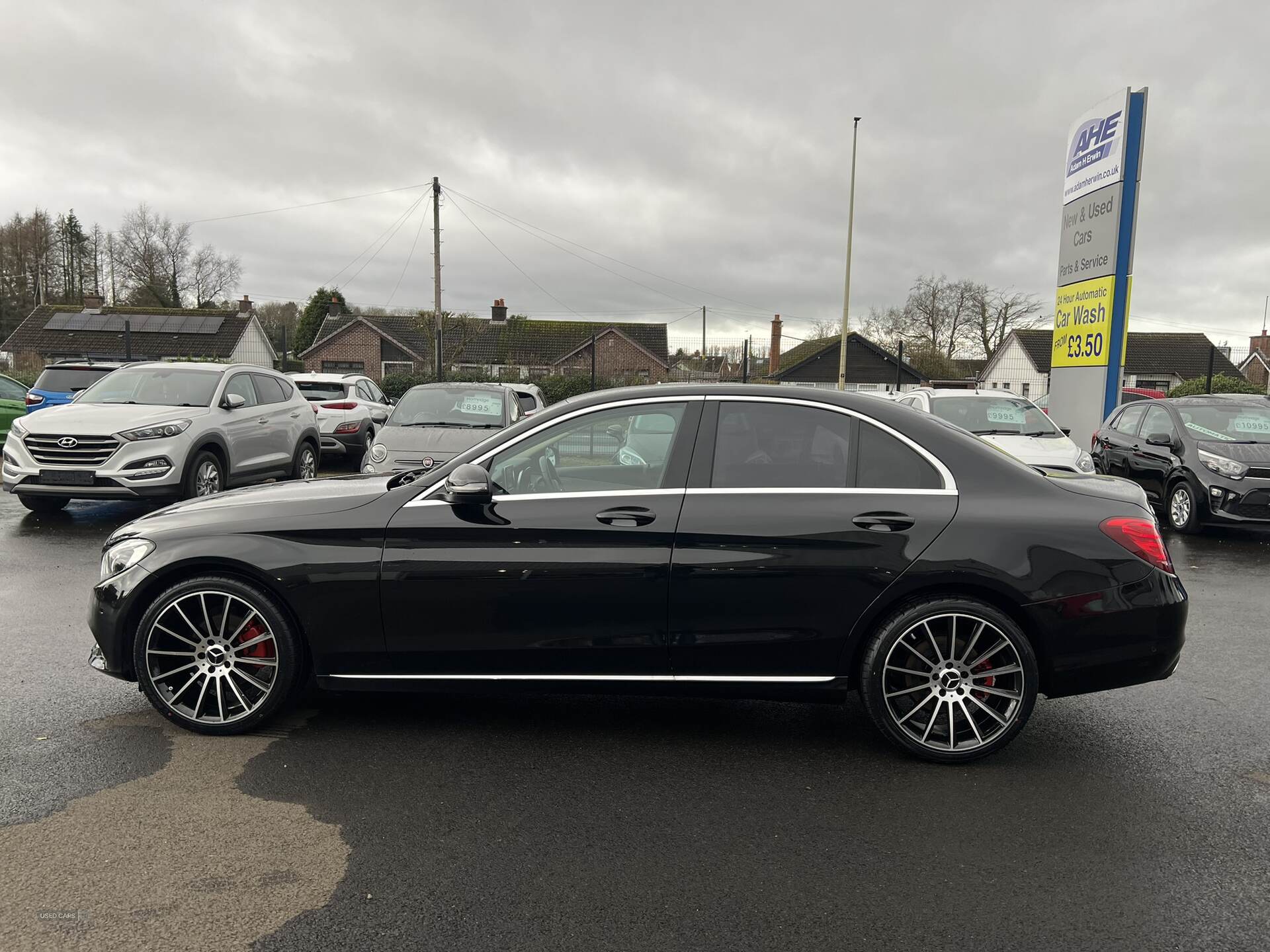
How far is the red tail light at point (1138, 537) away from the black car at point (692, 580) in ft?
0.04

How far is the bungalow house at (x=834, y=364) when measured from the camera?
165 feet

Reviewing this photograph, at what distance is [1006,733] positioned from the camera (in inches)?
153

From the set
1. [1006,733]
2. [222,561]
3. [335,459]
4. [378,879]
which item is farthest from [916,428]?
[335,459]

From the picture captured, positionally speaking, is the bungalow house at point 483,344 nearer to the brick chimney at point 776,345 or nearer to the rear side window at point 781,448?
the brick chimney at point 776,345

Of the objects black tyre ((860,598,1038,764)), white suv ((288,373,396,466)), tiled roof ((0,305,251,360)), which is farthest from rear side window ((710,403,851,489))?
tiled roof ((0,305,251,360))

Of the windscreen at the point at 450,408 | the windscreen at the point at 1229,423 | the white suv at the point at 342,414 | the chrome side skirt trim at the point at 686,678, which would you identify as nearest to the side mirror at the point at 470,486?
the chrome side skirt trim at the point at 686,678

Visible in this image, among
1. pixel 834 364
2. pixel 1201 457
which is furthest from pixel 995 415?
pixel 834 364

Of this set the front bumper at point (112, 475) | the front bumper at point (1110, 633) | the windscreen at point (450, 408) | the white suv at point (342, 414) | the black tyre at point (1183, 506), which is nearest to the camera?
the front bumper at point (1110, 633)

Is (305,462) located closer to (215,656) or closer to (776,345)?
(215,656)

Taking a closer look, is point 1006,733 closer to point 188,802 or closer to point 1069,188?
point 188,802

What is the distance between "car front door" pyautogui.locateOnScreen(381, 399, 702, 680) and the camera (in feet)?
12.6

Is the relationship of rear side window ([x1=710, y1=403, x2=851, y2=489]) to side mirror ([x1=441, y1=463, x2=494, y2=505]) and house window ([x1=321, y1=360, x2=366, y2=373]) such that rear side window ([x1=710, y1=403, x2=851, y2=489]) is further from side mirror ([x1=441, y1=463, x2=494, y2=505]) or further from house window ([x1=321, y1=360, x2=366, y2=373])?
house window ([x1=321, y1=360, x2=366, y2=373])

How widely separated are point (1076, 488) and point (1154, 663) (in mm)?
797

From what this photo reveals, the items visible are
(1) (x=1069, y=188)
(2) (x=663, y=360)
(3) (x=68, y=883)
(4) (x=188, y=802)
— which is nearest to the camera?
(3) (x=68, y=883)
